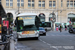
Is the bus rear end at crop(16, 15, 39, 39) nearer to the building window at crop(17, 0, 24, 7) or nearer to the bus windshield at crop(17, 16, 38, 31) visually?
the bus windshield at crop(17, 16, 38, 31)

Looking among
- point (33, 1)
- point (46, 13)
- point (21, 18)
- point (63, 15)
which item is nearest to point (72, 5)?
point (63, 15)

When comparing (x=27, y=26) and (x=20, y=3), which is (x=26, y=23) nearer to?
(x=27, y=26)

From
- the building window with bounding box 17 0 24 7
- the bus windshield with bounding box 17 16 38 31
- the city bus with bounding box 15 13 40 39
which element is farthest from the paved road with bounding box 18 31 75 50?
the building window with bounding box 17 0 24 7

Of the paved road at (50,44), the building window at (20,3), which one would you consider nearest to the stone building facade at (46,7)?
the building window at (20,3)

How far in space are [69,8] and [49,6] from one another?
7764 millimetres

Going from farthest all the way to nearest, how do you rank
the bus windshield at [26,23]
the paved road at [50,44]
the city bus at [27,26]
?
the bus windshield at [26,23]
the city bus at [27,26]
the paved road at [50,44]

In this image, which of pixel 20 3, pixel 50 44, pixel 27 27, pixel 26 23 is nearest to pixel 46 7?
pixel 20 3

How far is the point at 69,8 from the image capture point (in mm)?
63844

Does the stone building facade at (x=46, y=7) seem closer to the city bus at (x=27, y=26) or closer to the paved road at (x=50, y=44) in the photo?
the city bus at (x=27, y=26)

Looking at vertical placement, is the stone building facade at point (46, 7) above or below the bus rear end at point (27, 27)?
above

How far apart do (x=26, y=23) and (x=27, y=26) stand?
36 cm

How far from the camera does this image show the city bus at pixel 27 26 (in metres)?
18.7

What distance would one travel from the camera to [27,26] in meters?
18.8

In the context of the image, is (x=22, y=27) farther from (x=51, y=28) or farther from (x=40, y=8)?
(x=40, y=8)
